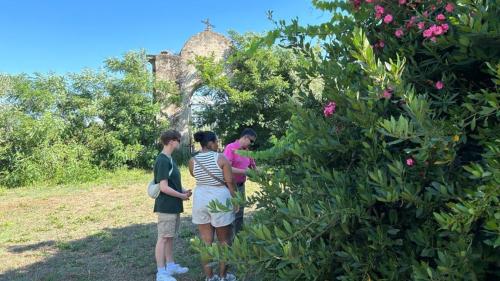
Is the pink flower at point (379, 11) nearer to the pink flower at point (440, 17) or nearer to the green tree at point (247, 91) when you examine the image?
the pink flower at point (440, 17)

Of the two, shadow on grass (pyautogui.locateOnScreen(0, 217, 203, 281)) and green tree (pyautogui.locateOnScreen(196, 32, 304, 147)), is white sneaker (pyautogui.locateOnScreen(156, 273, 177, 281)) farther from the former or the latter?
green tree (pyautogui.locateOnScreen(196, 32, 304, 147))

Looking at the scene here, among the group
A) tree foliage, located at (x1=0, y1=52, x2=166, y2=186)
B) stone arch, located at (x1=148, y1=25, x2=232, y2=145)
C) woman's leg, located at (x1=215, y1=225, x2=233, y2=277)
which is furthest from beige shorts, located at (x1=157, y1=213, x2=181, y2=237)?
stone arch, located at (x1=148, y1=25, x2=232, y2=145)

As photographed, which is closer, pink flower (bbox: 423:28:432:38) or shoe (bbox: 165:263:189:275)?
pink flower (bbox: 423:28:432:38)

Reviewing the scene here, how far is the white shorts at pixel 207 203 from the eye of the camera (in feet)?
16.1

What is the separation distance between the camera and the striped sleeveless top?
4930 mm

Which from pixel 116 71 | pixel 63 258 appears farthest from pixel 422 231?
pixel 116 71

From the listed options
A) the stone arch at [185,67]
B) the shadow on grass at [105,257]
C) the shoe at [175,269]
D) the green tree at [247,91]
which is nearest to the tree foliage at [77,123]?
the stone arch at [185,67]

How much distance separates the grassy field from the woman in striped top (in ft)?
2.74

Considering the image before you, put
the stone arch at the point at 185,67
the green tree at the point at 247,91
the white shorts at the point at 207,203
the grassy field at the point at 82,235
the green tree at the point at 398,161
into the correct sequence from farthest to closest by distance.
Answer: the stone arch at the point at 185,67 < the green tree at the point at 247,91 < the grassy field at the point at 82,235 < the white shorts at the point at 207,203 < the green tree at the point at 398,161

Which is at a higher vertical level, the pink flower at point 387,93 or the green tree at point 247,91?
the green tree at point 247,91

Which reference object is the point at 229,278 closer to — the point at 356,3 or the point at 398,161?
the point at 356,3

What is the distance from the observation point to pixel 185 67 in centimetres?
1938

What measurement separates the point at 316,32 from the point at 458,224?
1.10m

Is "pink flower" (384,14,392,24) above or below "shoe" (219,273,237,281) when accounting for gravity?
above
